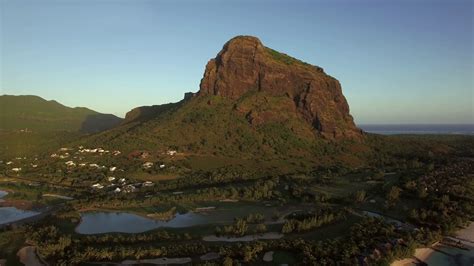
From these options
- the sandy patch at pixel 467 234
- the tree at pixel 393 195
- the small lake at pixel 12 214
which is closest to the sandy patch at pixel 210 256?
the sandy patch at pixel 467 234

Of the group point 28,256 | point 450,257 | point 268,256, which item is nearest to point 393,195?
point 450,257

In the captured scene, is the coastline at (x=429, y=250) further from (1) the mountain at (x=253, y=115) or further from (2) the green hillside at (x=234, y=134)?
(1) the mountain at (x=253, y=115)

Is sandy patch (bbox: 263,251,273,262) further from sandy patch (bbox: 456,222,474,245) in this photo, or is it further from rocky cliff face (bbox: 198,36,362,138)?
rocky cliff face (bbox: 198,36,362,138)

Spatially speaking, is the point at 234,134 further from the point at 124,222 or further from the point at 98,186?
the point at 124,222

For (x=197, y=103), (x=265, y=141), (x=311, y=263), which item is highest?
(x=197, y=103)

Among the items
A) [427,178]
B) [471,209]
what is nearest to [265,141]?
[427,178]

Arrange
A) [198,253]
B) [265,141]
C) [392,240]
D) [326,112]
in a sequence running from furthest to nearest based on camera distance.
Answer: [326,112], [265,141], [392,240], [198,253]

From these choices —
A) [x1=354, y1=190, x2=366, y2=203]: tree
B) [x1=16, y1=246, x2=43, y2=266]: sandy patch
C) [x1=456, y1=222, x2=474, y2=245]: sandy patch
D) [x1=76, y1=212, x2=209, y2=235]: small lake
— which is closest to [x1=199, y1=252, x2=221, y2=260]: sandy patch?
[x1=76, y1=212, x2=209, y2=235]: small lake

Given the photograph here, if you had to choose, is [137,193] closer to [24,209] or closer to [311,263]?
[24,209]
